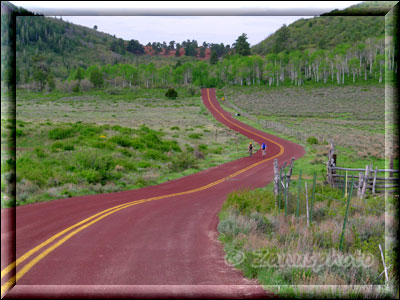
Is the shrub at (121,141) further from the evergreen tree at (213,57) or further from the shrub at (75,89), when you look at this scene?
the evergreen tree at (213,57)

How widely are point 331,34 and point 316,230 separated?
197297mm

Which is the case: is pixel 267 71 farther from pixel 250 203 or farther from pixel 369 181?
pixel 250 203

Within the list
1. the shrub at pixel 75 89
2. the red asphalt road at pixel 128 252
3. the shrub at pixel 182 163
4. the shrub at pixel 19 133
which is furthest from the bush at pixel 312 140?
the shrub at pixel 75 89

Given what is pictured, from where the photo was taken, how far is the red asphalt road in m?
6.93

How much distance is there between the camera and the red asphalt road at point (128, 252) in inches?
273

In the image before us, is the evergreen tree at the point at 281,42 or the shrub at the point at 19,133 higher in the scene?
the evergreen tree at the point at 281,42

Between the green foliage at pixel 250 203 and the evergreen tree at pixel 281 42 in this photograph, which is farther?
the evergreen tree at pixel 281 42

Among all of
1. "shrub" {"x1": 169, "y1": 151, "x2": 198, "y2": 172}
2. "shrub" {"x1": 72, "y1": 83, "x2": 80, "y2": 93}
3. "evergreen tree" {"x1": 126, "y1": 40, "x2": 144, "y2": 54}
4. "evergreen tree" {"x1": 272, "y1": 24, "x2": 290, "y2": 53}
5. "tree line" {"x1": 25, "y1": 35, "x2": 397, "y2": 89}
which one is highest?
"evergreen tree" {"x1": 272, "y1": 24, "x2": 290, "y2": 53}

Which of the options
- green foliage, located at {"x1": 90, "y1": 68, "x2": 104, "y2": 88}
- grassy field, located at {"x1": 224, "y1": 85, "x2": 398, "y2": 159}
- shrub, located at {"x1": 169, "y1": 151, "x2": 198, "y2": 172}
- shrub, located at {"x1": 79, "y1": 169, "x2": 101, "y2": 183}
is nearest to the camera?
shrub, located at {"x1": 79, "y1": 169, "x2": 101, "y2": 183}

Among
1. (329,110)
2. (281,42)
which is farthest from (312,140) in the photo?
(281,42)

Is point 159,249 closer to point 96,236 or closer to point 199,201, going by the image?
point 96,236

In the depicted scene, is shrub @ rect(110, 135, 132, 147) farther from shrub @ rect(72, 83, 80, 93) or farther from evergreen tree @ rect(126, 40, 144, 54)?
shrub @ rect(72, 83, 80, 93)

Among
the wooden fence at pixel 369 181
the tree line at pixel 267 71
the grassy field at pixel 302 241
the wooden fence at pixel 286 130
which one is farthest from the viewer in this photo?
the tree line at pixel 267 71

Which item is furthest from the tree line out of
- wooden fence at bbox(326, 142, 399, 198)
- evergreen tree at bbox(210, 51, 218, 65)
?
wooden fence at bbox(326, 142, 399, 198)
